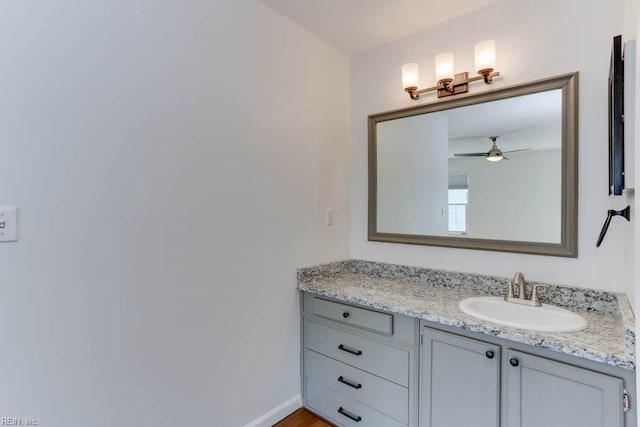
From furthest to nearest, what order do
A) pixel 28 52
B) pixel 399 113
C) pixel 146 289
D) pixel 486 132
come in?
pixel 399 113 < pixel 486 132 < pixel 146 289 < pixel 28 52

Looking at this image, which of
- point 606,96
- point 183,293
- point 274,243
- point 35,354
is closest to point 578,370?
point 606,96

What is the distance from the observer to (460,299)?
1.74 m

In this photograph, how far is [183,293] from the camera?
1521mm

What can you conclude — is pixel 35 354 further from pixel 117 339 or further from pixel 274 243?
pixel 274 243

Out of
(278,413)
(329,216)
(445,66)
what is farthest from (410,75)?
(278,413)

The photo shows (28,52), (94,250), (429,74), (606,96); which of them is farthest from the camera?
Answer: (429,74)

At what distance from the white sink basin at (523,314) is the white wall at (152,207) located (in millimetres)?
→ 1025

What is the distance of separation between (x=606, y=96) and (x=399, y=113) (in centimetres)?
107

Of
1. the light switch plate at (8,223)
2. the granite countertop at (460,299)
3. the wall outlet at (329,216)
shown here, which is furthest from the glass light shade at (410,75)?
the light switch plate at (8,223)

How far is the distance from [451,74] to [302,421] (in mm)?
2218

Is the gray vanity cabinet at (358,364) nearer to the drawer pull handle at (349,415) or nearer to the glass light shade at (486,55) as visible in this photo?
the drawer pull handle at (349,415)

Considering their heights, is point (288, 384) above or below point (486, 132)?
below

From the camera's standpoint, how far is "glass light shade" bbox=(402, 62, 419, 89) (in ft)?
6.73

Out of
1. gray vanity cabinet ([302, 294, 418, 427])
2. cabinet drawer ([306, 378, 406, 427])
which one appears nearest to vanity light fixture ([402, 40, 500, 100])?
gray vanity cabinet ([302, 294, 418, 427])
